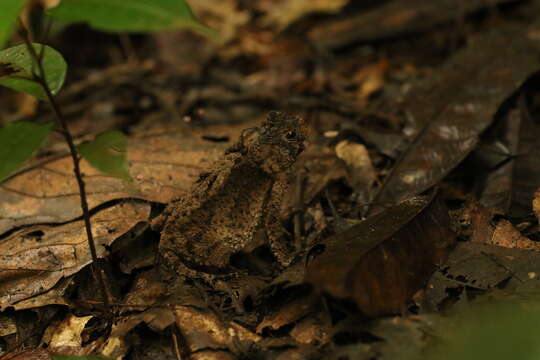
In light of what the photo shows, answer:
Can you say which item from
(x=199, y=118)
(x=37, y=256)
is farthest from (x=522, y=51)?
(x=37, y=256)

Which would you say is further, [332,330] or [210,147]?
[210,147]

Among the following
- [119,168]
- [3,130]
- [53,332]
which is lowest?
[53,332]

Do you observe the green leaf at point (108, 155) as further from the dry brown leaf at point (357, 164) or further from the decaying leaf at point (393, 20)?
the decaying leaf at point (393, 20)

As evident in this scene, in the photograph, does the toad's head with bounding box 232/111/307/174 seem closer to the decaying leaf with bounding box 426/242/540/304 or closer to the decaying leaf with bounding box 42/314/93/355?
the decaying leaf with bounding box 426/242/540/304

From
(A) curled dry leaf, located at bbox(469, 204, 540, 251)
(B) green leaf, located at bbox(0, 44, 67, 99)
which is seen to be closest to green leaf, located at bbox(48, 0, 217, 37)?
(B) green leaf, located at bbox(0, 44, 67, 99)

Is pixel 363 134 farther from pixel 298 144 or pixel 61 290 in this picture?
pixel 61 290

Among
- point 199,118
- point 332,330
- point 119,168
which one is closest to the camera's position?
point 119,168

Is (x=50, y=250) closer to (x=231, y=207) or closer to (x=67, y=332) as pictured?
(x=67, y=332)
